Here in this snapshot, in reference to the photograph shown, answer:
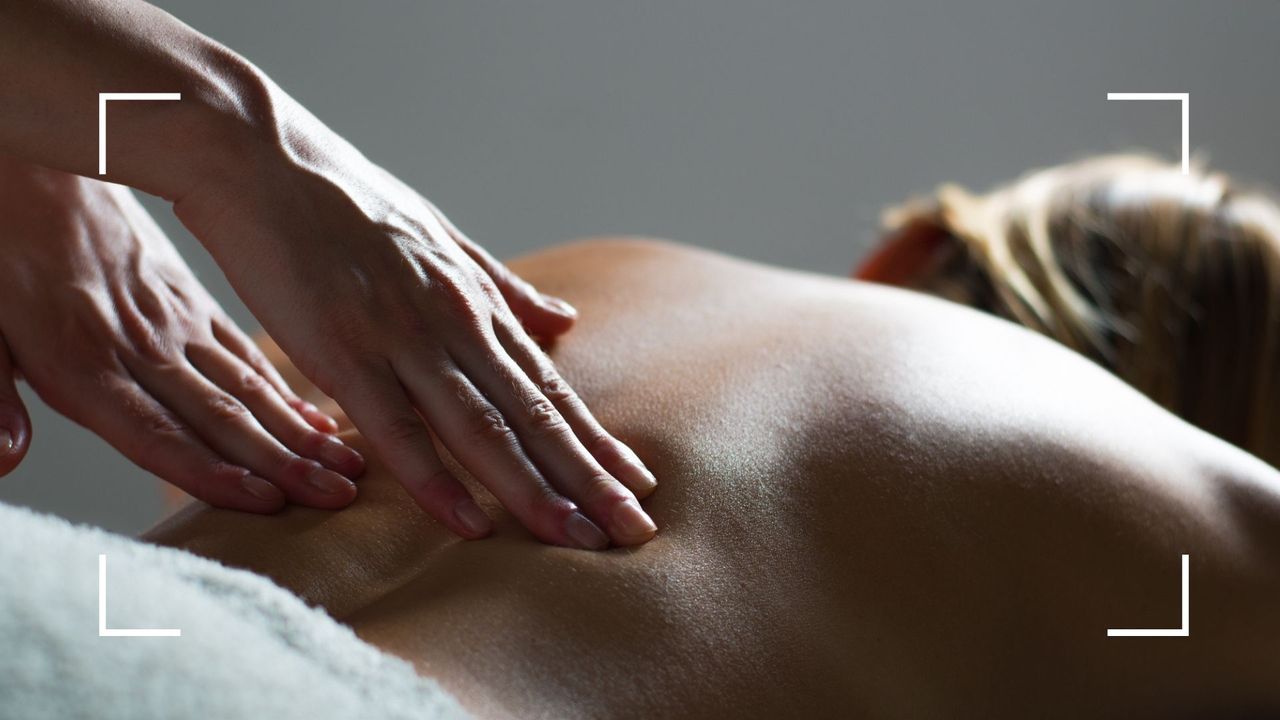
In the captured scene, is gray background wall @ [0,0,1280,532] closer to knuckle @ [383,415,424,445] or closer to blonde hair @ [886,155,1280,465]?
blonde hair @ [886,155,1280,465]

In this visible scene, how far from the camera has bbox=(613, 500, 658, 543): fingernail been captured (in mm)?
747

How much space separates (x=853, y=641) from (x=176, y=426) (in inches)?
19.4

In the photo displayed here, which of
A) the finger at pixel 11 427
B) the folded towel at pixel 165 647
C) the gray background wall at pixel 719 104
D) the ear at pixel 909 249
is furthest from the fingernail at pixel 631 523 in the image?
the gray background wall at pixel 719 104

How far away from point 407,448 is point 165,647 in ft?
0.90

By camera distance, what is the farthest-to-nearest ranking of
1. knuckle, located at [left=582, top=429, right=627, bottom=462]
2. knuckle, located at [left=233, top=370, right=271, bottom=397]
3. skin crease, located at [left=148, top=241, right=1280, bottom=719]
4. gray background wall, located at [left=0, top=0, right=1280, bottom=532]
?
gray background wall, located at [left=0, top=0, right=1280, bottom=532] < knuckle, located at [left=233, top=370, right=271, bottom=397] < knuckle, located at [left=582, top=429, right=627, bottom=462] < skin crease, located at [left=148, top=241, right=1280, bottom=719]

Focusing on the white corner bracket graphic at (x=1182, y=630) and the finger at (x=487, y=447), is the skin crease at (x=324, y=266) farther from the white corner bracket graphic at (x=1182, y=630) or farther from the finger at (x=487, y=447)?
the white corner bracket graphic at (x=1182, y=630)

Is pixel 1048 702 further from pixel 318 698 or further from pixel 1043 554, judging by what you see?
pixel 318 698

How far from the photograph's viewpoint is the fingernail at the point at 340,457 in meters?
0.83

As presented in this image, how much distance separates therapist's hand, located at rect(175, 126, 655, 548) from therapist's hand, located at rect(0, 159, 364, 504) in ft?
0.24

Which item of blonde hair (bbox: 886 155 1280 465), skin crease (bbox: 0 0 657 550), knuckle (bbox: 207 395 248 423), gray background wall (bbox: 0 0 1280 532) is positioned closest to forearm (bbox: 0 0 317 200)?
skin crease (bbox: 0 0 657 550)

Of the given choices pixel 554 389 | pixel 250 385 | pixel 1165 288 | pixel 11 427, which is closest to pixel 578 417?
pixel 554 389

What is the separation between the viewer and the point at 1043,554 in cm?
82

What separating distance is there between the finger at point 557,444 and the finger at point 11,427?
0.34 m

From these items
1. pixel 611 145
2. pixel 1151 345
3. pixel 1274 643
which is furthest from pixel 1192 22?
pixel 1274 643
